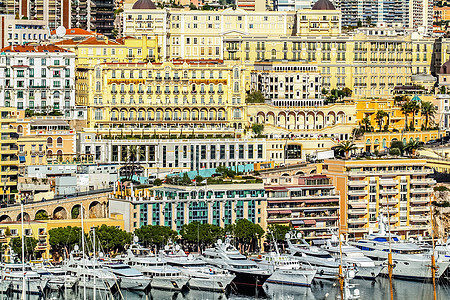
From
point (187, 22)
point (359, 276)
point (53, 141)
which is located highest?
point (187, 22)

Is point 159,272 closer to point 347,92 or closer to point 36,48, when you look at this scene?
point 36,48

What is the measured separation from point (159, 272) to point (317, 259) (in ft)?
45.6

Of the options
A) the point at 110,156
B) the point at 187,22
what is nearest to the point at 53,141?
the point at 110,156

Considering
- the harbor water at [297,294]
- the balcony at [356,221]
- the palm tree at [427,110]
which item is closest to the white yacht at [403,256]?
the harbor water at [297,294]

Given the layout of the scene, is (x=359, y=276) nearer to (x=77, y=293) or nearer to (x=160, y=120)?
(x=77, y=293)

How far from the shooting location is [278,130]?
165 meters

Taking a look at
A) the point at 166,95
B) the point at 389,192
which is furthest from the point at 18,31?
the point at 389,192

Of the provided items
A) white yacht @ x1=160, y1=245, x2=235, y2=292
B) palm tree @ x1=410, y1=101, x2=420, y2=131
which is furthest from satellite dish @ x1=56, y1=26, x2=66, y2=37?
white yacht @ x1=160, y1=245, x2=235, y2=292

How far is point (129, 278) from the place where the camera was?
383 ft

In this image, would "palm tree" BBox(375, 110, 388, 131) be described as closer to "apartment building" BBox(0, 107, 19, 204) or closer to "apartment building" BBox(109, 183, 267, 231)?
"apartment building" BBox(109, 183, 267, 231)

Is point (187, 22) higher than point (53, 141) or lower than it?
higher

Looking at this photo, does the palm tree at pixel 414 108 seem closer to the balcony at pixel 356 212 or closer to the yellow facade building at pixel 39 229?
the balcony at pixel 356 212

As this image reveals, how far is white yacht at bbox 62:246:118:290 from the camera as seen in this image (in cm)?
11343

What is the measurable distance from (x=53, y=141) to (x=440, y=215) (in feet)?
127
